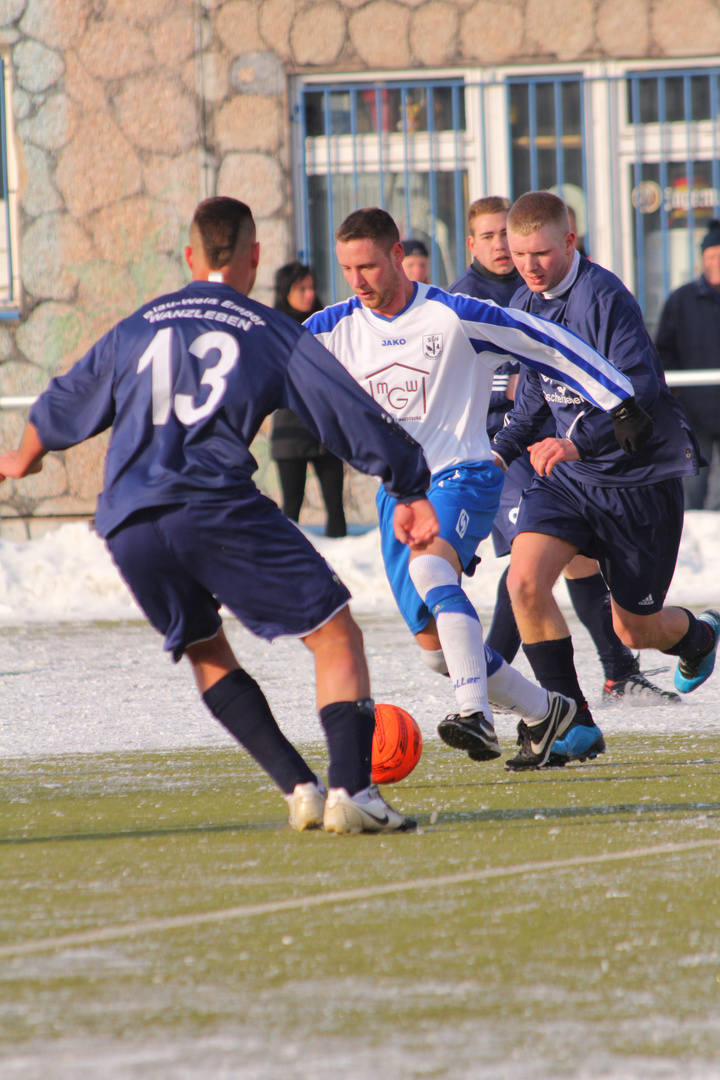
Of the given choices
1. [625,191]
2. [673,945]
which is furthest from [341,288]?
[673,945]

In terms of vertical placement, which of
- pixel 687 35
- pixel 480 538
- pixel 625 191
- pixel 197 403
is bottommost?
pixel 480 538

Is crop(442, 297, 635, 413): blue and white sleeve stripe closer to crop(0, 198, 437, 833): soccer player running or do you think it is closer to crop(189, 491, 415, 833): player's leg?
crop(0, 198, 437, 833): soccer player running

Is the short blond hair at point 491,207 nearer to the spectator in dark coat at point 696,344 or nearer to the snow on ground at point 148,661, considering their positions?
the snow on ground at point 148,661

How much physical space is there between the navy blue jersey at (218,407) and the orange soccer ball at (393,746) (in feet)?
3.76

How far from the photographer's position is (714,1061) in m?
2.47

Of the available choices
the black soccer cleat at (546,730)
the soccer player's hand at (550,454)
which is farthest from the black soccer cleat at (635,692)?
the soccer player's hand at (550,454)

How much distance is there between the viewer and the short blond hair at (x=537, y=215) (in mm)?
5680

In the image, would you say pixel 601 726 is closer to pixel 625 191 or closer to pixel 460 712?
pixel 460 712

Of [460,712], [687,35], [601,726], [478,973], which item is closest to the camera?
[478,973]

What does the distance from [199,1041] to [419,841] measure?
165 centimetres

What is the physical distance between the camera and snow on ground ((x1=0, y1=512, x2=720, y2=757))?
6465mm

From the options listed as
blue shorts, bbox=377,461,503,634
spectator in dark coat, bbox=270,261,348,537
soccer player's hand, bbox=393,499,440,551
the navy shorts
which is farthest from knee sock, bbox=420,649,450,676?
spectator in dark coat, bbox=270,261,348,537

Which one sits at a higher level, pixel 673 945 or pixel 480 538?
pixel 480 538

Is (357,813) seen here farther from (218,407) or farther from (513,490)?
(513,490)
